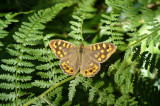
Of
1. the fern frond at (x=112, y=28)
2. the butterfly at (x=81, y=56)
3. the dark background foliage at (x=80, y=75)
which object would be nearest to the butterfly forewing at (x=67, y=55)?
the butterfly at (x=81, y=56)

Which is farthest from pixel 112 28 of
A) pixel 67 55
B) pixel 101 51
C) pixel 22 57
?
pixel 22 57

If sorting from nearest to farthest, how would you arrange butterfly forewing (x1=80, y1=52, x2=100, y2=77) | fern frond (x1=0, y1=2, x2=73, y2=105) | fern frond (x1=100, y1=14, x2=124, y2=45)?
butterfly forewing (x1=80, y1=52, x2=100, y2=77)
fern frond (x1=0, y1=2, x2=73, y2=105)
fern frond (x1=100, y1=14, x2=124, y2=45)

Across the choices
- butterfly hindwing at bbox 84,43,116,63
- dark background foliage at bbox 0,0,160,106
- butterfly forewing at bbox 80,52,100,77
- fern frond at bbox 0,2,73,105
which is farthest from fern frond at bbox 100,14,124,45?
fern frond at bbox 0,2,73,105

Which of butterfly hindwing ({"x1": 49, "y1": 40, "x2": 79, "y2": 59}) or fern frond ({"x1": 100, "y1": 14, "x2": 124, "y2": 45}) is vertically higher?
fern frond ({"x1": 100, "y1": 14, "x2": 124, "y2": 45})

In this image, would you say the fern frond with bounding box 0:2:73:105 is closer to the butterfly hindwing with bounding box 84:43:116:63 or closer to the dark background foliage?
the dark background foliage

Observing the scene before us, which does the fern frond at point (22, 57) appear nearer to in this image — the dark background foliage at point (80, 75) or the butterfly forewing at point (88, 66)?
the dark background foliage at point (80, 75)

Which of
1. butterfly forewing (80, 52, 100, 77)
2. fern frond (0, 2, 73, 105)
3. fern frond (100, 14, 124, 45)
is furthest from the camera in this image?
fern frond (100, 14, 124, 45)

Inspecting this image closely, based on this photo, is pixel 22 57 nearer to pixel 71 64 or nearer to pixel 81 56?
pixel 71 64

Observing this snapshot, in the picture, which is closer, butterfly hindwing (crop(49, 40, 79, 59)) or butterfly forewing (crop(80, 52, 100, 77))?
butterfly forewing (crop(80, 52, 100, 77))

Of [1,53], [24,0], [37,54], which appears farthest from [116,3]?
[24,0]
